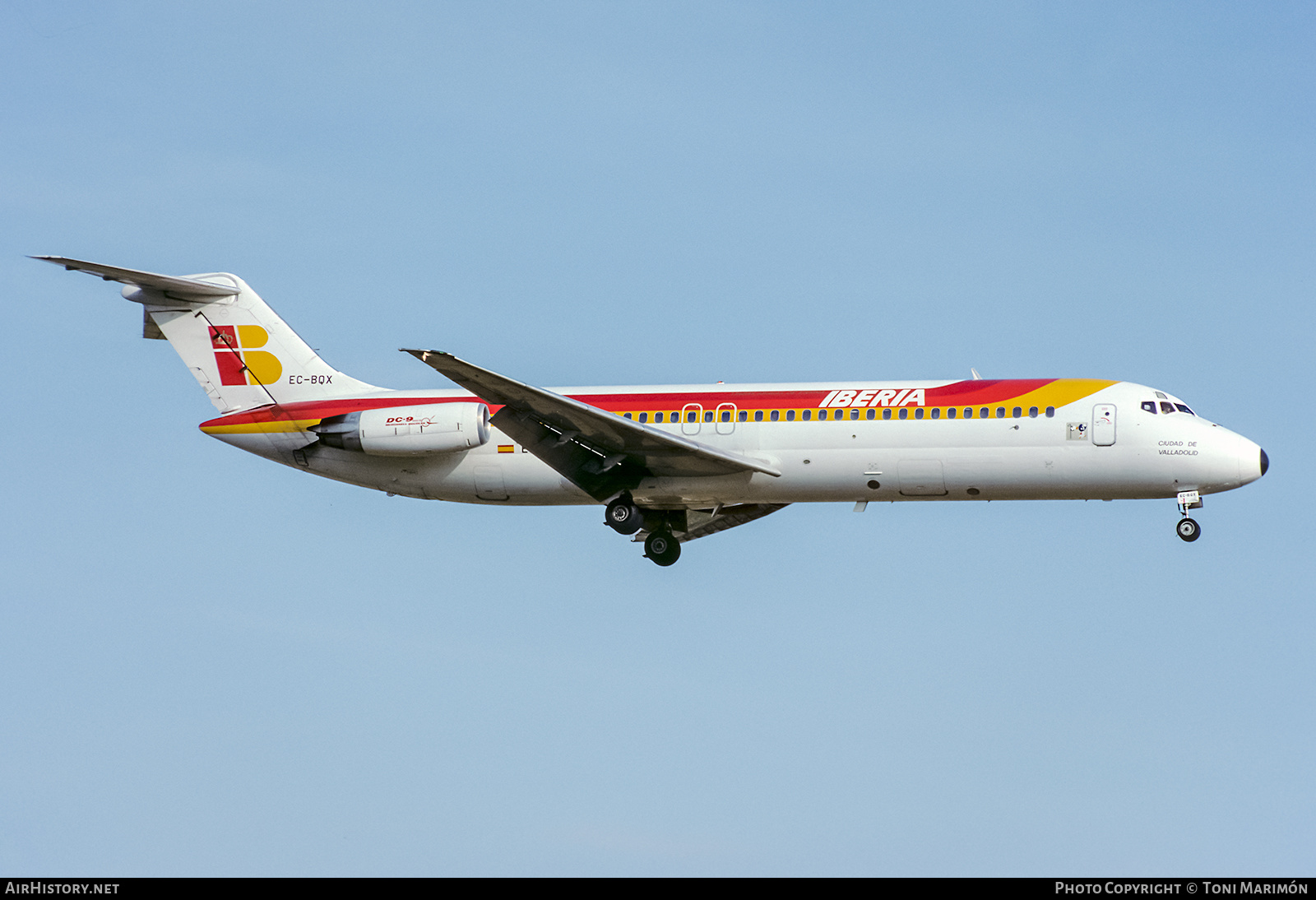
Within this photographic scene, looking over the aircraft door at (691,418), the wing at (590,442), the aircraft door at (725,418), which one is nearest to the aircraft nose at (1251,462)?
the wing at (590,442)

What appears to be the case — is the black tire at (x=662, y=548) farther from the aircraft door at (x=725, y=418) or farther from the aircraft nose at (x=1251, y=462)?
the aircraft nose at (x=1251, y=462)

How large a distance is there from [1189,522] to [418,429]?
49.8 ft

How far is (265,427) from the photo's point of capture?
33.8m

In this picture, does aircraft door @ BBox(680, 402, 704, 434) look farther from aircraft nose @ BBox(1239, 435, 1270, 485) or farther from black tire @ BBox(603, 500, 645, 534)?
aircraft nose @ BBox(1239, 435, 1270, 485)

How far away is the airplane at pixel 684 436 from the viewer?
30.7m

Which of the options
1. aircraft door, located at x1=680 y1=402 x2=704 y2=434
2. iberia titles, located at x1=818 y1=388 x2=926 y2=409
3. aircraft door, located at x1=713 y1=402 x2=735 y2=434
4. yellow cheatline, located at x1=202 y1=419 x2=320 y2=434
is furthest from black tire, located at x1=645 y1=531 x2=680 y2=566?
yellow cheatline, located at x1=202 y1=419 x2=320 y2=434

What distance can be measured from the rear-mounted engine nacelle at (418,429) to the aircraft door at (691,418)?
397 cm

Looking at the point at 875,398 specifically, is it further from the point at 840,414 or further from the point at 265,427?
the point at 265,427

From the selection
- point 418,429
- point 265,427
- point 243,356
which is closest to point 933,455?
point 418,429

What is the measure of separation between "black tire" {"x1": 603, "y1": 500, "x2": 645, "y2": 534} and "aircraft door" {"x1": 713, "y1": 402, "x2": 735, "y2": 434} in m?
2.44

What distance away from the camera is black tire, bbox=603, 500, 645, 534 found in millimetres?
32625

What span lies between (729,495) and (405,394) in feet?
23.9
